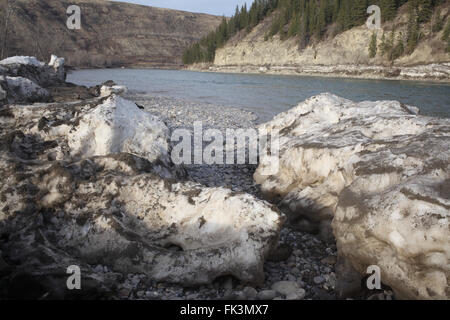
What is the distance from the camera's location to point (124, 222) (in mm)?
3127

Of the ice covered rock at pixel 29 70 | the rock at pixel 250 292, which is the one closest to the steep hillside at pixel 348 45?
the ice covered rock at pixel 29 70

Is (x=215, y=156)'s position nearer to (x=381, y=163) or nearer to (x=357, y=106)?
(x=357, y=106)

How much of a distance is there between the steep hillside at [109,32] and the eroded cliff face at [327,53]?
2857cm

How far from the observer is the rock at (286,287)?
2555mm

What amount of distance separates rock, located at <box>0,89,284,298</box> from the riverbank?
32444mm

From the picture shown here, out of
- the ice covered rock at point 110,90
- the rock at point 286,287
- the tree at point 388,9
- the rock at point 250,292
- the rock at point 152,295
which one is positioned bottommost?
the rock at point 152,295

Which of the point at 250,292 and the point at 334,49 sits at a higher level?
the point at 334,49

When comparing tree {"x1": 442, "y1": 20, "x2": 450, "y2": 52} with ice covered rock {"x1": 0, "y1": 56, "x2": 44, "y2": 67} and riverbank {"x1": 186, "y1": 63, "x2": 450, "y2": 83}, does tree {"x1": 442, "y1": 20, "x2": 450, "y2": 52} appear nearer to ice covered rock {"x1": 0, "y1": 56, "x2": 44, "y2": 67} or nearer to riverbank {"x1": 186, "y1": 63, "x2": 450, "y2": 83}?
riverbank {"x1": 186, "y1": 63, "x2": 450, "y2": 83}

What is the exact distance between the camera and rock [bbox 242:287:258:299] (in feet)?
8.10

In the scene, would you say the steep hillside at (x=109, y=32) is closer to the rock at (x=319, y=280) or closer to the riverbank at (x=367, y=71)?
the riverbank at (x=367, y=71)

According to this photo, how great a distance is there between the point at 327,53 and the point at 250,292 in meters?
46.3

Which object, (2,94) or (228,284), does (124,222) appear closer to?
(228,284)

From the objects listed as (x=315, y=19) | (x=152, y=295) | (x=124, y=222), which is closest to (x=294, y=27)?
(x=315, y=19)

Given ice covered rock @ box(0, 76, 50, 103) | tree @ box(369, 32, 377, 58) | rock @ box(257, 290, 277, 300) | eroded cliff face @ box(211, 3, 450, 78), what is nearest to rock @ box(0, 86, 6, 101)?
ice covered rock @ box(0, 76, 50, 103)
